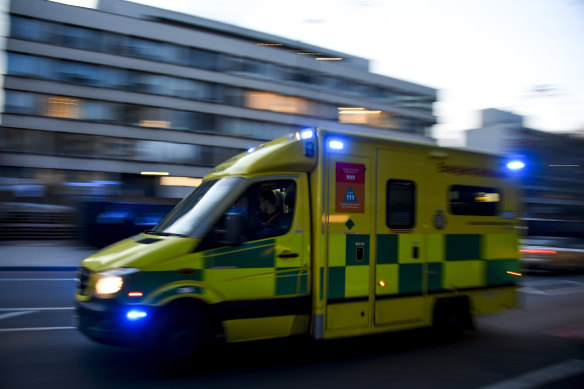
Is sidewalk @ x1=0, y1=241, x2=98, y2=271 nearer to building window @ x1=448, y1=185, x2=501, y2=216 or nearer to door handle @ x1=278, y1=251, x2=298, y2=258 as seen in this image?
door handle @ x1=278, y1=251, x2=298, y2=258

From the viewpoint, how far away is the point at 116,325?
4.48 meters

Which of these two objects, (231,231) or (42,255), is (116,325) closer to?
(231,231)

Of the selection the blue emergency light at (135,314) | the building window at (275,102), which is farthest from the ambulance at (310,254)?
the building window at (275,102)

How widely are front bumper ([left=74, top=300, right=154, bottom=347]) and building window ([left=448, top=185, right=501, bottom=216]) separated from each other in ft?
13.8

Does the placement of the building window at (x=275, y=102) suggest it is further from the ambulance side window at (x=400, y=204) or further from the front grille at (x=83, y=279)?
the front grille at (x=83, y=279)

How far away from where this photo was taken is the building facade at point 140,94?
3447 cm

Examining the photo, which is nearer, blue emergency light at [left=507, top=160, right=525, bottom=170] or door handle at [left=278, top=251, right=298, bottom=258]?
door handle at [left=278, top=251, right=298, bottom=258]

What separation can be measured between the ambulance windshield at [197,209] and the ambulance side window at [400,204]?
6.37 feet

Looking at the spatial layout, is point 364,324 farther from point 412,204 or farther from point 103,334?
point 103,334

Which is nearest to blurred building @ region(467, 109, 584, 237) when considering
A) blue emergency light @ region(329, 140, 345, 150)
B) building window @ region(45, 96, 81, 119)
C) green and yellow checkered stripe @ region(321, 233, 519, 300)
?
green and yellow checkered stripe @ region(321, 233, 519, 300)

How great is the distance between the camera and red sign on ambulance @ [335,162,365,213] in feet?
18.2

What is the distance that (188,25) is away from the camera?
41.1 metres

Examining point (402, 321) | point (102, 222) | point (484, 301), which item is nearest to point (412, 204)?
point (402, 321)

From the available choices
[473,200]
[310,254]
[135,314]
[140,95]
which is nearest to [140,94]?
[140,95]
